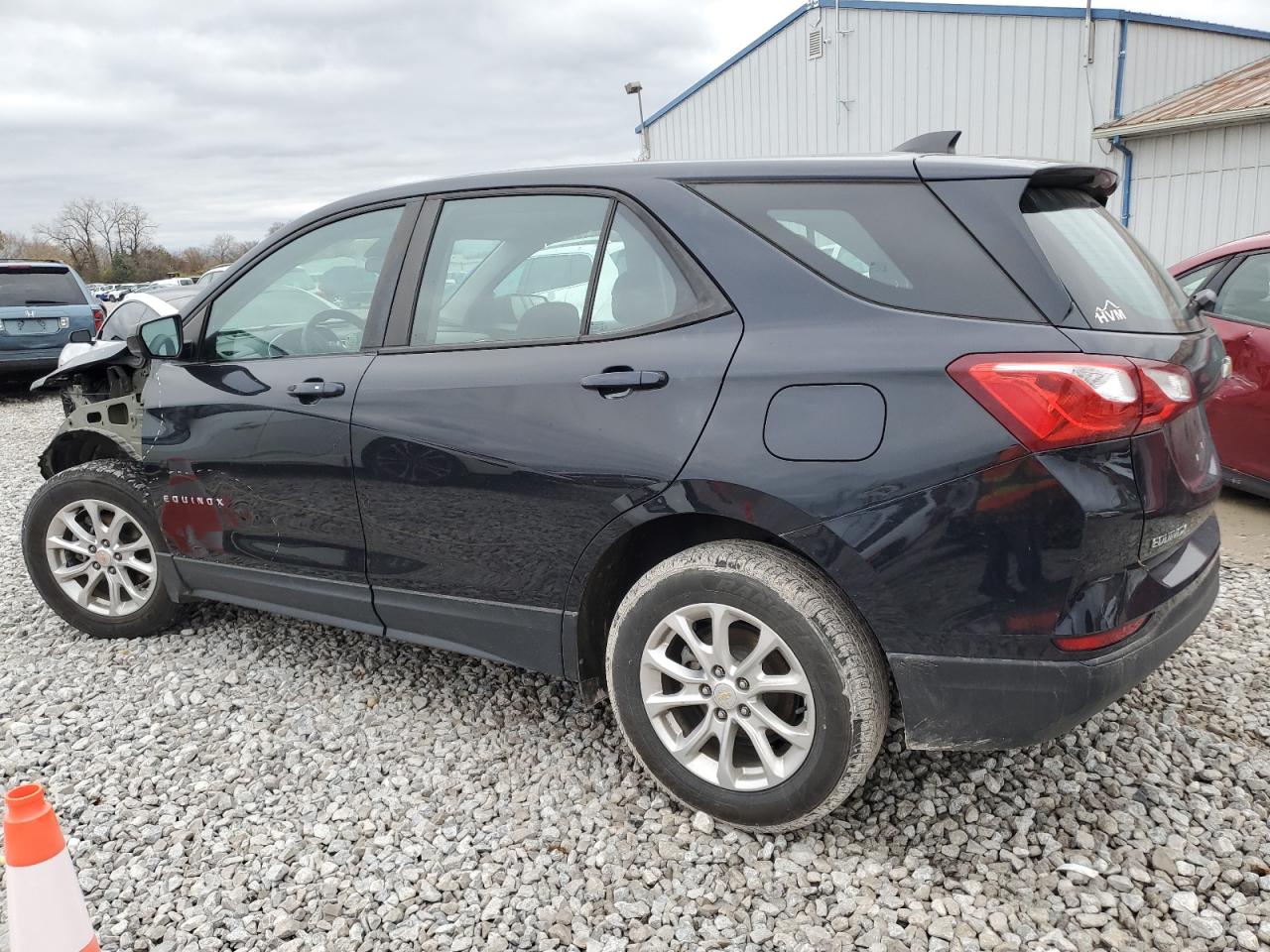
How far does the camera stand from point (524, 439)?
263 cm

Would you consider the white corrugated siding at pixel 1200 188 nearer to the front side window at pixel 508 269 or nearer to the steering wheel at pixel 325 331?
the front side window at pixel 508 269

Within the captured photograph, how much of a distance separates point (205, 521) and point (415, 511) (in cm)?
110

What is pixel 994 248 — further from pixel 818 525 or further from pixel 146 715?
pixel 146 715

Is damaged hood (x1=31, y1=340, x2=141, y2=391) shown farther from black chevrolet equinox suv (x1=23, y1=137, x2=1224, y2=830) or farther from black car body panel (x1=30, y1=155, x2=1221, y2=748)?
black car body panel (x1=30, y1=155, x2=1221, y2=748)

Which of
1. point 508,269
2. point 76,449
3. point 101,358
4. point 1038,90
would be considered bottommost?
point 76,449

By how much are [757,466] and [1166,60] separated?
44.6 ft

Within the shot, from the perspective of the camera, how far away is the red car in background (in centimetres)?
497

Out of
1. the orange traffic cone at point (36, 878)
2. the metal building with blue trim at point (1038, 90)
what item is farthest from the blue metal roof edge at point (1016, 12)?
the orange traffic cone at point (36, 878)

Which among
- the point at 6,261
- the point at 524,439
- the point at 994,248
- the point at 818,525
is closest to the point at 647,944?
the point at 818,525

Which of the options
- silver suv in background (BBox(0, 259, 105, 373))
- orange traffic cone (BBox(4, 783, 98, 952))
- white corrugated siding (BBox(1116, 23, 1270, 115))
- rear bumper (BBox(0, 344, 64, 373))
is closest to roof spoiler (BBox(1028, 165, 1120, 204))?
orange traffic cone (BBox(4, 783, 98, 952))

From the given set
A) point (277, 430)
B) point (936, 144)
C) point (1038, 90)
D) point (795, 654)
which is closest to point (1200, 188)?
point (1038, 90)

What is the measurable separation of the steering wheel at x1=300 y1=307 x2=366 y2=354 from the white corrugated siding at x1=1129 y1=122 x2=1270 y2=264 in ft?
37.2

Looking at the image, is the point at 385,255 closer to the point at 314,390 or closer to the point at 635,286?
the point at 314,390

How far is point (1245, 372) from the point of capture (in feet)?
16.5
